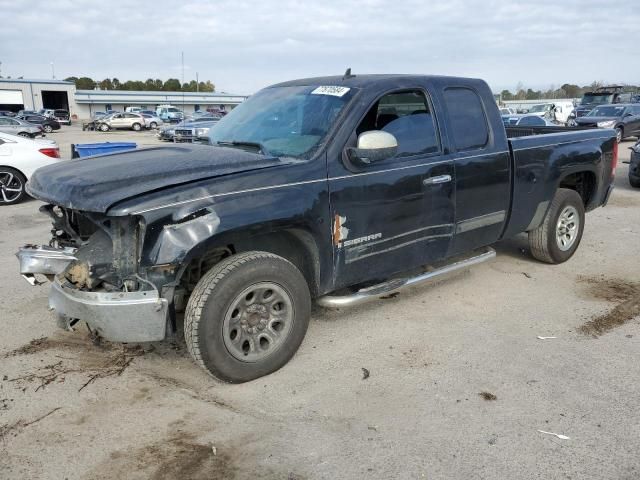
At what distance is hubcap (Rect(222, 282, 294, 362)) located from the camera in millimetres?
3367

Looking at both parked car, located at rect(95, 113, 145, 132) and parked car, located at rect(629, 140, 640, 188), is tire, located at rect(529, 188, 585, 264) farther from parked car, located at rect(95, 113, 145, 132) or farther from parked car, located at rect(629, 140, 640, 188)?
parked car, located at rect(95, 113, 145, 132)

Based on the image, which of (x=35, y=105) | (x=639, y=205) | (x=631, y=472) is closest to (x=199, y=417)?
(x=631, y=472)

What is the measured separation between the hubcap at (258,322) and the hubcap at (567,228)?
362 centimetres

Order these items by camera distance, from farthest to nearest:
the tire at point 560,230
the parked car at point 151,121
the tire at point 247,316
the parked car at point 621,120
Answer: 1. the parked car at point 151,121
2. the parked car at point 621,120
3. the tire at point 560,230
4. the tire at point 247,316

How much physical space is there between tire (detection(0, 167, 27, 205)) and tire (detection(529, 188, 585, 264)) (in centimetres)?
883

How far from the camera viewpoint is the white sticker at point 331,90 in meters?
4.04

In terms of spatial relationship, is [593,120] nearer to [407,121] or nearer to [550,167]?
[550,167]

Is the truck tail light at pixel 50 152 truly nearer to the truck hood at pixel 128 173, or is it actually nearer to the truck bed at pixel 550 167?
the truck hood at pixel 128 173

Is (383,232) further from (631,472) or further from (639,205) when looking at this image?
(639,205)

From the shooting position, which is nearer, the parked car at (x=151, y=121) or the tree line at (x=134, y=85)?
the parked car at (x=151, y=121)

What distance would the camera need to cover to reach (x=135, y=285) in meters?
3.13

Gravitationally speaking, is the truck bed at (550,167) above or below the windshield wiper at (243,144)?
below

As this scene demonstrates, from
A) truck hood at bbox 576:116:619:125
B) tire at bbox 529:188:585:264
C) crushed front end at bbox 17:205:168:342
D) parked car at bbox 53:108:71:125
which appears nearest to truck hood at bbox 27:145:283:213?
crushed front end at bbox 17:205:168:342

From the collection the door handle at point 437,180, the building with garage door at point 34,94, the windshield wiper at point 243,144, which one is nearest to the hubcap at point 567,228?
the door handle at point 437,180
